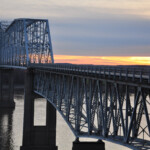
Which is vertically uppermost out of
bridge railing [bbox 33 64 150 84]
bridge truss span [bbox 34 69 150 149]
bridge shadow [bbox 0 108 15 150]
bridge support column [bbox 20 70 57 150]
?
bridge railing [bbox 33 64 150 84]

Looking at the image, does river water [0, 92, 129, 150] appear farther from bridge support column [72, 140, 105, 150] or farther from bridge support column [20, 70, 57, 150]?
bridge support column [72, 140, 105, 150]

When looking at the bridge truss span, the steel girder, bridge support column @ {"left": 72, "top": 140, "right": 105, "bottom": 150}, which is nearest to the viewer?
the bridge truss span

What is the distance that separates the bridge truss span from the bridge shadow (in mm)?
9325

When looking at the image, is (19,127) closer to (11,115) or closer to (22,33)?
(11,115)

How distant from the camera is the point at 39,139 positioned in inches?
2635

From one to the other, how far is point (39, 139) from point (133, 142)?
125ft

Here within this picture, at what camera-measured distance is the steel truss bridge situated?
28203mm

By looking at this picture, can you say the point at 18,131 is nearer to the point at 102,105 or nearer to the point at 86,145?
the point at 86,145

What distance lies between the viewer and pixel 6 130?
7950cm

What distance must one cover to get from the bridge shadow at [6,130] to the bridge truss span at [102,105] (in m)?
9.33

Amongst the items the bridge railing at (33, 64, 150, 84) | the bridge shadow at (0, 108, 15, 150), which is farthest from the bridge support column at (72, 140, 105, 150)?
the bridge shadow at (0, 108, 15, 150)

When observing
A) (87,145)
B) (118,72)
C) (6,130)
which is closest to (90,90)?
(118,72)

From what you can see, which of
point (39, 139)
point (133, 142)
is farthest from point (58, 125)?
point (133, 142)

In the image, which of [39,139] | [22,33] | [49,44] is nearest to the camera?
[39,139]
